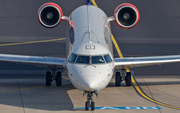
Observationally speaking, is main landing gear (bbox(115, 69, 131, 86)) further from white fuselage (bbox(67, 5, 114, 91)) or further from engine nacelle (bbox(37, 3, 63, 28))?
engine nacelle (bbox(37, 3, 63, 28))

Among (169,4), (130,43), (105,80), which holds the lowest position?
(105,80)

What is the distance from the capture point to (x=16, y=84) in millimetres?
22047

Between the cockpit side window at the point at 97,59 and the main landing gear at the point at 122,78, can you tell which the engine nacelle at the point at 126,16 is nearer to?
the main landing gear at the point at 122,78

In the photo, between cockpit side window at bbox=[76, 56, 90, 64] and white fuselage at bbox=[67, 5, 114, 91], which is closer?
white fuselage at bbox=[67, 5, 114, 91]

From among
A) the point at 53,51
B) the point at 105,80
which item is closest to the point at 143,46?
the point at 53,51

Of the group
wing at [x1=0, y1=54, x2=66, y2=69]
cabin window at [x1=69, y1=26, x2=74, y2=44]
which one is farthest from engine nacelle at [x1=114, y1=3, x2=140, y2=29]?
wing at [x1=0, y1=54, x2=66, y2=69]

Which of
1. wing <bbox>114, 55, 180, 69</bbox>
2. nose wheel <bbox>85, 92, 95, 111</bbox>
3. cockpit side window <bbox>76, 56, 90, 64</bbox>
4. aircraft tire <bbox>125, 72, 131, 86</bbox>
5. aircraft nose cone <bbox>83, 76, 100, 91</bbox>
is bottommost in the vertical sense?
nose wheel <bbox>85, 92, 95, 111</bbox>

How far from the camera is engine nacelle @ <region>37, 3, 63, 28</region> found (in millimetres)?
22250

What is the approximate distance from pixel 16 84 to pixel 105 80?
303 inches

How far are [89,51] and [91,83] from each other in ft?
7.05

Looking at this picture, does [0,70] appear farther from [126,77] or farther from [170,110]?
[170,110]

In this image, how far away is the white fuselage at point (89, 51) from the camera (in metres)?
16.0

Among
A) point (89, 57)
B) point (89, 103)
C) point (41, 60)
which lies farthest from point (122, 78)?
point (89, 103)

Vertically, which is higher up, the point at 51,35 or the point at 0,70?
the point at 51,35
